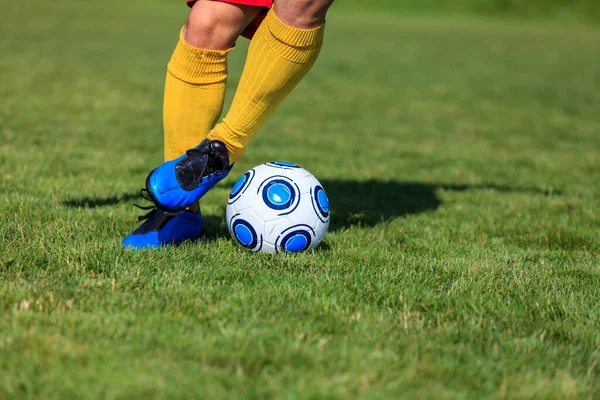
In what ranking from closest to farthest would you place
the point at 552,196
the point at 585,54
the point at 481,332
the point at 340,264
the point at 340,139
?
the point at 481,332
the point at 340,264
the point at 552,196
the point at 340,139
the point at 585,54

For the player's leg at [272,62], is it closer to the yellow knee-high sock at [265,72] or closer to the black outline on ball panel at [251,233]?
the yellow knee-high sock at [265,72]

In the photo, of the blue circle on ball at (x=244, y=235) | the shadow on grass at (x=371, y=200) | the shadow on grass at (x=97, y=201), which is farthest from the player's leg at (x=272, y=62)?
the shadow on grass at (x=97, y=201)

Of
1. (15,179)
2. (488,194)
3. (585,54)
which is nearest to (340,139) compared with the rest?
(488,194)

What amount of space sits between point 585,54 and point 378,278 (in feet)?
75.7

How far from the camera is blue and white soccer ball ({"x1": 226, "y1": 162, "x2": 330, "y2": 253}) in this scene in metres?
3.21

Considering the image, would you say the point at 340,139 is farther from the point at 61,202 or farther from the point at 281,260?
the point at 281,260

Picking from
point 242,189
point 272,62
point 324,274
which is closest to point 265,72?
point 272,62

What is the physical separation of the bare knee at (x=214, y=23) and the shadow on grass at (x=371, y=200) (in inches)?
39.7

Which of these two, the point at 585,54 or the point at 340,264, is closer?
the point at 340,264

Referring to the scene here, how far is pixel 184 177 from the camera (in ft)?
10.2

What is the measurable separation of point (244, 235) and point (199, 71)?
81 cm

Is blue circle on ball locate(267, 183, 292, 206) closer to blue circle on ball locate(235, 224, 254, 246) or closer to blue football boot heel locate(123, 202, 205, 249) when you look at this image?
blue circle on ball locate(235, 224, 254, 246)

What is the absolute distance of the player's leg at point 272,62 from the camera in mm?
3170

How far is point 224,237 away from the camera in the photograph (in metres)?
3.57
